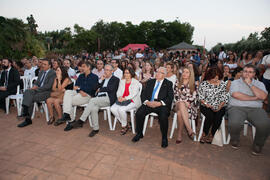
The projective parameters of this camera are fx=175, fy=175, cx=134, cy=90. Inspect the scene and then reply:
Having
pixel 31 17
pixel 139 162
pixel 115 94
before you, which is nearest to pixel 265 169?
pixel 139 162

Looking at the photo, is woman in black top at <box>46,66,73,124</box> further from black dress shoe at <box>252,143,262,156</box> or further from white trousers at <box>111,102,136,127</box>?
black dress shoe at <box>252,143,262,156</box>

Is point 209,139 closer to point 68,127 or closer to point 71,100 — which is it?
point 68,127

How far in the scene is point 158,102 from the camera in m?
3.55

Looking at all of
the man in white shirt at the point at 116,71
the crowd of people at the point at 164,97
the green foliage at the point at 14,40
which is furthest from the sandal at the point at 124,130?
the green foliage at the point at 14,40

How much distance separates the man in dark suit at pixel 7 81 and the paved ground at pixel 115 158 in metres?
1.52

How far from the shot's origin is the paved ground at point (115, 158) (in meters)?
2.51

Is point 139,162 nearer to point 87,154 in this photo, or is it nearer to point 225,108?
point 87,154

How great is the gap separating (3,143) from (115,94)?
7.86ft

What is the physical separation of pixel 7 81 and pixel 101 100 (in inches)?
119

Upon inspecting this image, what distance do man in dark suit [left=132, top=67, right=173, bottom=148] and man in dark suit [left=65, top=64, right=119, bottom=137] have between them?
0.77 meters

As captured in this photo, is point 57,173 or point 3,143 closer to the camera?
point 57,173

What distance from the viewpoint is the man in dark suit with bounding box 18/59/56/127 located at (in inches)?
167

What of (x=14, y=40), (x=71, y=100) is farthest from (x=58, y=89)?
(x=14, y=40)

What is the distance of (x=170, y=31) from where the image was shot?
5112 cm
